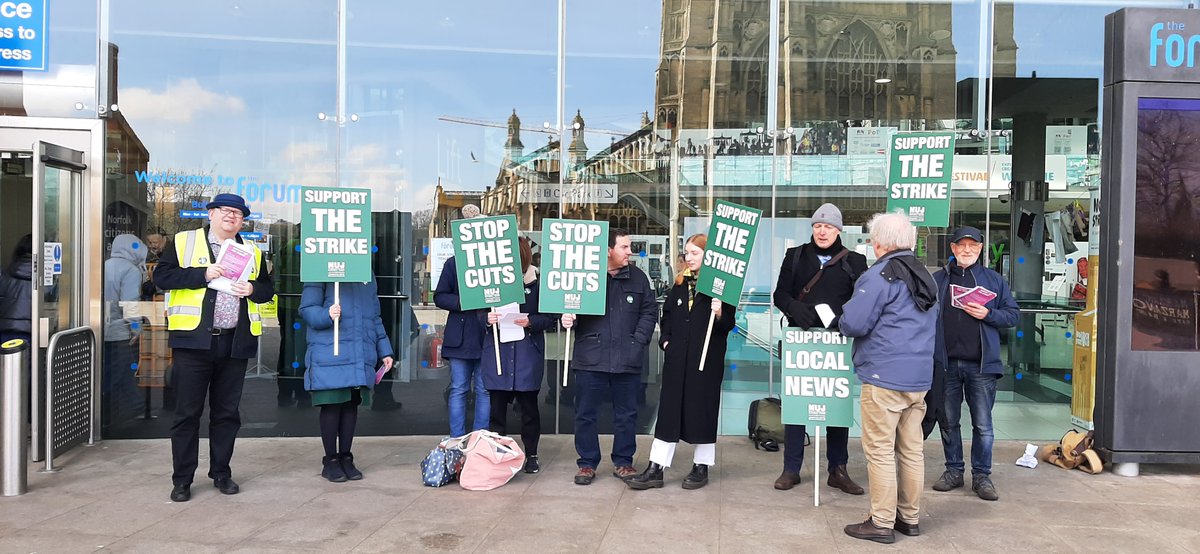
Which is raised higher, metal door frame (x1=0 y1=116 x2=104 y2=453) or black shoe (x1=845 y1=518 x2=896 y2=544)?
metal door frame (x1=0 y1=116 x2=104 y2=453)

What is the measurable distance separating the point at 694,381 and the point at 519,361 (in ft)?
4.24

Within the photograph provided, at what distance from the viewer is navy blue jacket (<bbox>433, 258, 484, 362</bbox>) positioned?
Answer: 6.70 metres

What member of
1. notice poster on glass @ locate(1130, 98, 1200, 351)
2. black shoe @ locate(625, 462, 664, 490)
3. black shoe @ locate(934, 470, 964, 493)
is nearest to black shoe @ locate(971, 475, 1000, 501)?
black shoe @ locate(934, 470, 964, 493)

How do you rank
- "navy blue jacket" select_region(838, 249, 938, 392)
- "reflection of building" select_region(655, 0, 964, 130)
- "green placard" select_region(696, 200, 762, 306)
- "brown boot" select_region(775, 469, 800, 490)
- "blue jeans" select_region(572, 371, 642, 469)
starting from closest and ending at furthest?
"navy blue jacket" select_region(838, 249, 938, 392) < "green placard" select_region(696, 200, 762, 306) < "brown boot" select_region(775, 469, 800, 490) < "blue jeans" select_region(572, 371, 642, 469) < "reflection of building" select_region(655, 0, 964, 130)

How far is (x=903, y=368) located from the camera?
16.1 feet

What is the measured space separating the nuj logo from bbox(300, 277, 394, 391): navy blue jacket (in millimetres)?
5886

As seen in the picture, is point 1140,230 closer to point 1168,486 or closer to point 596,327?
point 1168,486

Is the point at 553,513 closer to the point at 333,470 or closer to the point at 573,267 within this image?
the point at 573,267

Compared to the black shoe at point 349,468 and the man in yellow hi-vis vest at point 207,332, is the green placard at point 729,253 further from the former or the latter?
the man in yellow hi-vis vest at point 207,332

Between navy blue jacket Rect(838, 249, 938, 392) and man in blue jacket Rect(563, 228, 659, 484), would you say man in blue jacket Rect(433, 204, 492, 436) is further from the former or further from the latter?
navy blue jacket Rect(838, 249, 938, 392)

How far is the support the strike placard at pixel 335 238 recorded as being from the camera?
6.13 meters

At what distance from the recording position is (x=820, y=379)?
570cm

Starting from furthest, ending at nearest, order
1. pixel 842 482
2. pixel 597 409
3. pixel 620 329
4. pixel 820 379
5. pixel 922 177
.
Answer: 1. pixel 922 177
2. pixel 597 409
3. pixel 620 329
4. pixel 842 482
5. pixel 820 379

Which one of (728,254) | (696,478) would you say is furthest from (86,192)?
(696,478)
